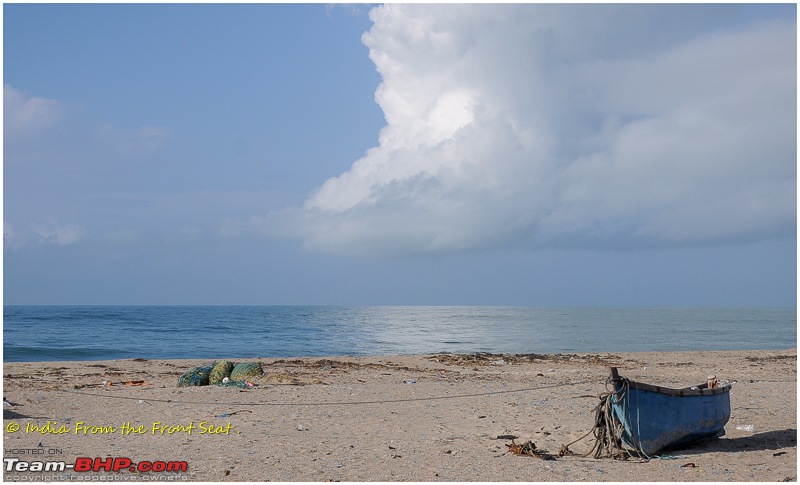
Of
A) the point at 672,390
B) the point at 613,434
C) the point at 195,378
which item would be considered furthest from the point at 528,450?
the point at 195,378

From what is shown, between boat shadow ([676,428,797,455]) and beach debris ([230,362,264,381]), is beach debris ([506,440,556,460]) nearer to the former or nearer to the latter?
boat shadow ([676,428,797,455])

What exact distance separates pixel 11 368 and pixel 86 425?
44.7 ft

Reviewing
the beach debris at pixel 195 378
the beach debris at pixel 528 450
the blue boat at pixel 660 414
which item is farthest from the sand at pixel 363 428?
the beach debris at pixel 195 378

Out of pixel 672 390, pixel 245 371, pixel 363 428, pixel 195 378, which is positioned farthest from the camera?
pixel 245 371

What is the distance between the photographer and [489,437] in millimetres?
10703

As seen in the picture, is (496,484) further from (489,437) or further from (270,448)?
(270,448)

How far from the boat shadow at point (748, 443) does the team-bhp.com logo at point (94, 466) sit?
23.9 feet

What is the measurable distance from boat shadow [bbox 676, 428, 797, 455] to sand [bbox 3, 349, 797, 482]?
41 mm

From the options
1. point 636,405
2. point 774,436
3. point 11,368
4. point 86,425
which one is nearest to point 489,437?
point 636,405

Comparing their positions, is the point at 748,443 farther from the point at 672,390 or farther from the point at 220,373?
the point at 220,373

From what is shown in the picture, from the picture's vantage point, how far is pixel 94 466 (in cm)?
868

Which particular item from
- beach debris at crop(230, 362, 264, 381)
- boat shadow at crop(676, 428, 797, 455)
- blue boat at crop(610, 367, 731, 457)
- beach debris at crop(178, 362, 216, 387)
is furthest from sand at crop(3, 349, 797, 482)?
beach debris at crop(178, 362, 216, 387)

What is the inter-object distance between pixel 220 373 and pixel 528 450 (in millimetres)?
9669

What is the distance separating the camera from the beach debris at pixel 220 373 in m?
16.7
